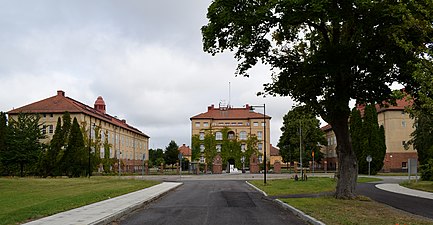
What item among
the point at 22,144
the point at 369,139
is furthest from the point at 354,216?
the point at 369,139

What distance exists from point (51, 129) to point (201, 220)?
70.3 metres

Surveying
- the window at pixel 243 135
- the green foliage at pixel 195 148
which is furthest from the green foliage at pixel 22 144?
the window at pixel 243 135

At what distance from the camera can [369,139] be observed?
222 feet

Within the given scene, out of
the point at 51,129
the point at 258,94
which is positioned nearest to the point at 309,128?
the point at 51,129

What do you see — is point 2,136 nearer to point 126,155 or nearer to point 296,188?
point 296,188

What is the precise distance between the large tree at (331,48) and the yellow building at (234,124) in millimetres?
69624

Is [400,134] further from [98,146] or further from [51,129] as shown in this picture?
[51,129]

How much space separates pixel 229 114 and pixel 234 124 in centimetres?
333

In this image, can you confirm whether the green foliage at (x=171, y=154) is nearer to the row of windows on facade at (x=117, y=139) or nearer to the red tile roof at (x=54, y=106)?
the row of windows on facade at (x=117, y=139)

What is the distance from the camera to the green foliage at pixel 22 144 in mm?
58781

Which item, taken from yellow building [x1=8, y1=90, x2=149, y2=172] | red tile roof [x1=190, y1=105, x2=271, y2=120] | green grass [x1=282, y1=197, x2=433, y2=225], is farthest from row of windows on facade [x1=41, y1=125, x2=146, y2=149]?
green grass [x1=282, y1=197, x2=433, y2=225]

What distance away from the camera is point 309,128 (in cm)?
8688

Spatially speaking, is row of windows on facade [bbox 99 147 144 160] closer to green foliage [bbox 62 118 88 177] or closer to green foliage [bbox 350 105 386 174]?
green foliage [bbox 62 118 88 177]

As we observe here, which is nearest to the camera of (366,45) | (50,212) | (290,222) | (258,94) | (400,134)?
(290,222)
